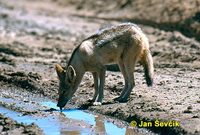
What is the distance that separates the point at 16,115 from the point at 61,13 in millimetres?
20355

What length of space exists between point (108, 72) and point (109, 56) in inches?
121

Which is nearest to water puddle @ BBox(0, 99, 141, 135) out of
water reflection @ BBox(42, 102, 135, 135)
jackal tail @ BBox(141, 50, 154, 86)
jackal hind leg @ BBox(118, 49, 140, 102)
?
water reflection @ BBox(42, 102, 135, 135)

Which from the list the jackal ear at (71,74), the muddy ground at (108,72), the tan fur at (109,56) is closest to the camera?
the muddy ground at (108,72)

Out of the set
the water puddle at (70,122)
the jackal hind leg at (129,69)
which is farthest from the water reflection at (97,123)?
the jackal hind leg at (129,69)

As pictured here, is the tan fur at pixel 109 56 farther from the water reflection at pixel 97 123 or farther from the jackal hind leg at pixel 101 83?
the water reflection at pixel 97 123

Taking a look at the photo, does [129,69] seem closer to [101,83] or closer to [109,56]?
[109,56]

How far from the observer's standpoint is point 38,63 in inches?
733

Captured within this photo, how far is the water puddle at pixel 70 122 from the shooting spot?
1113 cm

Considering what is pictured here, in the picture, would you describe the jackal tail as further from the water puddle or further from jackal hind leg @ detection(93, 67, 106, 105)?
the water puddle

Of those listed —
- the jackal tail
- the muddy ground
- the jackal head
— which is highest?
the jackal tail

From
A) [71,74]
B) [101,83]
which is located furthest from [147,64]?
[71,74]

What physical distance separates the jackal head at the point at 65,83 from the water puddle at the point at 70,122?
23 centimetres

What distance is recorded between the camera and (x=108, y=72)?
1622 centimetres

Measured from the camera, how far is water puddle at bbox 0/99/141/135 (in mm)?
11133
